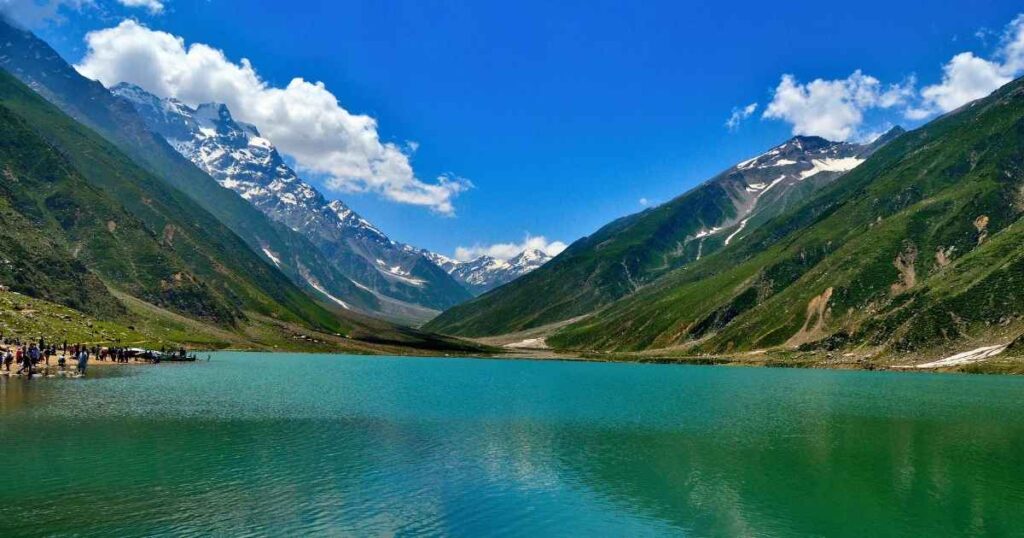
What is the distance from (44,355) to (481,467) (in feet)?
309

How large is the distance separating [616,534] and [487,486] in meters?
11.2

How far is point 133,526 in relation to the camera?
3222cm

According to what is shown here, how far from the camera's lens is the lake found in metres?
36.7

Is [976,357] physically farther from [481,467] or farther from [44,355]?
[44,355]

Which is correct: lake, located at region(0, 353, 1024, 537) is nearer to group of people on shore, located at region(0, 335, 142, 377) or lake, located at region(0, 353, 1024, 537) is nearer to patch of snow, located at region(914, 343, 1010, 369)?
group of people on shore, located at region(0, 335, 142, 377)

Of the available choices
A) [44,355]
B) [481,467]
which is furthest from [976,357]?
[44,355]

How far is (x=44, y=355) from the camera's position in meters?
108

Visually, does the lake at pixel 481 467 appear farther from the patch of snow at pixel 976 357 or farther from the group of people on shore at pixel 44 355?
the patch of snow at pixel 976 357

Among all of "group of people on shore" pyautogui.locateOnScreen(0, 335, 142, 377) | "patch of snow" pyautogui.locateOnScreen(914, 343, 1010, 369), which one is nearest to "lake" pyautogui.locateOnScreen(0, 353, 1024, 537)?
"group of people on shore" pyautogui.locateOnScreen(0, 335, 142, 377)

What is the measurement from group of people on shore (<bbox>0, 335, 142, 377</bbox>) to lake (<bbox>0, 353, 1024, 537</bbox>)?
8208 millimetres

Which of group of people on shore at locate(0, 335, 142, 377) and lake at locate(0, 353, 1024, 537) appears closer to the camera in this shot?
lake at locate(0, 353, 1024, 537)

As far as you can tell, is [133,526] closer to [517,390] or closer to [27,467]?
[27,467]

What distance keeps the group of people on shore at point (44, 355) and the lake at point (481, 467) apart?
8.21 metres

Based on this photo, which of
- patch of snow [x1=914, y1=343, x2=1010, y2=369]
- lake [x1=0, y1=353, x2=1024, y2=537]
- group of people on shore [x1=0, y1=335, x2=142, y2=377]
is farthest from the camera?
patch of snow [x1=914, y1=343, x2=1010, y2=369]
